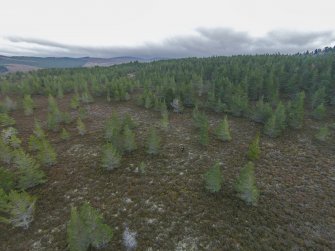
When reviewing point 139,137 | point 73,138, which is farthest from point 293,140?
point 73,138

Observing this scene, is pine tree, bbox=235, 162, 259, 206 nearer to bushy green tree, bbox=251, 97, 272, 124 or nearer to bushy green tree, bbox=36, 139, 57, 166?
bushy green tree, bbox=36, 139, 57, 166

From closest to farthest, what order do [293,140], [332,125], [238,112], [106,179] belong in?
[106,179] → [293,140] → [332,125] → [238,112]

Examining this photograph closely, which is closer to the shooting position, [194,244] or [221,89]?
[194,244]

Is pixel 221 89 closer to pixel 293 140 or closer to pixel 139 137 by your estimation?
pixel 293 140

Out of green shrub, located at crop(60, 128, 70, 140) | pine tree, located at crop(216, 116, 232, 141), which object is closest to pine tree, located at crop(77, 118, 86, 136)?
green shrub, located at crop(60, 128, 70, 140)

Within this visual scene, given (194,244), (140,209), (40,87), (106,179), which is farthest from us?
(40,87)
